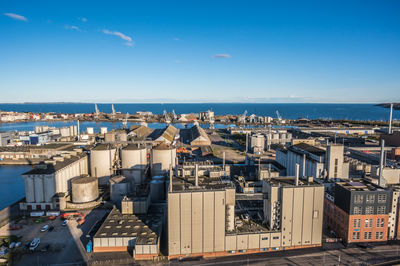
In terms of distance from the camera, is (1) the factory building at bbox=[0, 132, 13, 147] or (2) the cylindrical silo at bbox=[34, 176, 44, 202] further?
(1) the factory building at bbox=[0, 132, 13, 147]

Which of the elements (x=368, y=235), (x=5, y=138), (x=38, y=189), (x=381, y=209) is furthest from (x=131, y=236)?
(x=5, y=138)

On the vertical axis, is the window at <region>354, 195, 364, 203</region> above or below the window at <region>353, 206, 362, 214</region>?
above

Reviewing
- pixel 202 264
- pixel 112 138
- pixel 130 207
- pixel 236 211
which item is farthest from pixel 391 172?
pixel 112 138

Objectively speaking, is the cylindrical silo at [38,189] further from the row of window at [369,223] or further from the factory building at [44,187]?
the row of window at [369,223]

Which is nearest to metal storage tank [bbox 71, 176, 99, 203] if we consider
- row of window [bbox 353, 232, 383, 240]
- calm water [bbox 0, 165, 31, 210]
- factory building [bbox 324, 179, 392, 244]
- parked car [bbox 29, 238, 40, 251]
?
parked car [bbox 29, 238, 40, 251]

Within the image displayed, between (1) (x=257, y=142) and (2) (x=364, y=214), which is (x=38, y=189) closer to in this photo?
(2) (x=364, y=214)

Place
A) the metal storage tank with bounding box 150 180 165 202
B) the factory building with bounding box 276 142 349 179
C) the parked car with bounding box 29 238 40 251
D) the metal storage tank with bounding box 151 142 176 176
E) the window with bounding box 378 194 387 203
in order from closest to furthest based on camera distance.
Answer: the parked car with bounding box 29 238 40 251 < the window with bounding box 378 194 387 203 < the factory building with bounding box 276 142 349 179 < the metal storage tank with bounding box 150 180 165 202 < the metal storage tank with bounding box 151 142 176 176

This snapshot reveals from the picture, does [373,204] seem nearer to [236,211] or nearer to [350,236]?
[350,236]

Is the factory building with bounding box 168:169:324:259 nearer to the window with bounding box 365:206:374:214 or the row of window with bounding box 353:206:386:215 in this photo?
the row of window with bounding box 353:206:386:215
